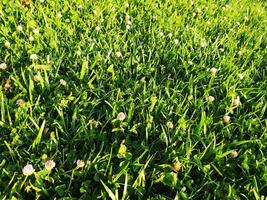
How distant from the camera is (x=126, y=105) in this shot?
2.21m

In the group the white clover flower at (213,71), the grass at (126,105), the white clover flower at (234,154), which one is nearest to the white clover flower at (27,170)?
the grass at (126,105)

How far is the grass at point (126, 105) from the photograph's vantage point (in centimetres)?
181

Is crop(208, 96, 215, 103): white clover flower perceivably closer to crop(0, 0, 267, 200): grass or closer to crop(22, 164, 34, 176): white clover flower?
Answer: crop(0, 0, 267, 200): grass

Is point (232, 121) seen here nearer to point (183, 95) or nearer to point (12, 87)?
point (183, 95)

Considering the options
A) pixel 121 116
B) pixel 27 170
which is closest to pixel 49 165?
pixel 27 170

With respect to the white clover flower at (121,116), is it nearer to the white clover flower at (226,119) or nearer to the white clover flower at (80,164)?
the white clover flower at (80,164)

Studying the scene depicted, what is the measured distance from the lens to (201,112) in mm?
2256

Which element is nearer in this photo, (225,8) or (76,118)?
(76,118)


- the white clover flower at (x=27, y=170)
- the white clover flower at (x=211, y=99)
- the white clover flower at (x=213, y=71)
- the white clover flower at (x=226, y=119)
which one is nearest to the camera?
the white clover flower at (x=27, y=170)

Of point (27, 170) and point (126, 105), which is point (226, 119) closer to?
point (126, 105)

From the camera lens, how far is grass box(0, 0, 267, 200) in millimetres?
1812

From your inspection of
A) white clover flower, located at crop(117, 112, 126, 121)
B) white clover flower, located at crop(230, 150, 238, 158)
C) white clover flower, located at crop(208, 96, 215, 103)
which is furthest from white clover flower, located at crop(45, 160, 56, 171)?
white clover flower, located at crop(208, 96, 215, 103)

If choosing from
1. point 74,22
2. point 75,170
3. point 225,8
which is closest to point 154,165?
point 75,170

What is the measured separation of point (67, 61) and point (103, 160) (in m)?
0.97
